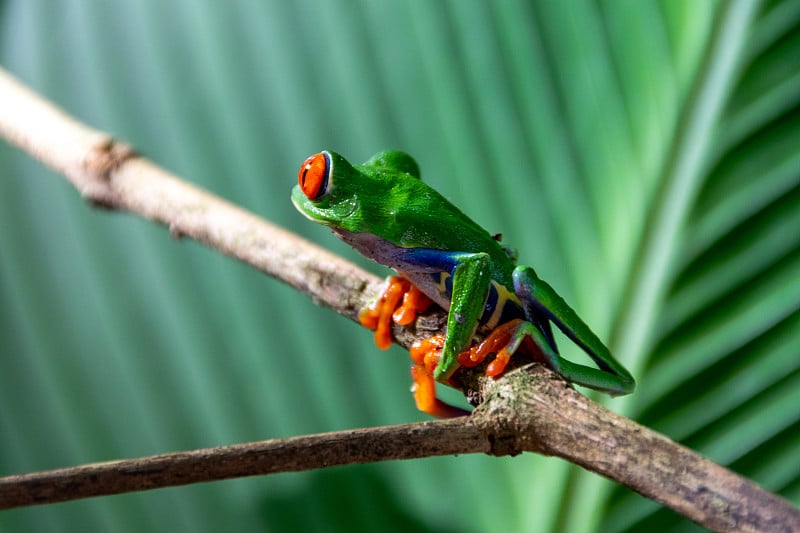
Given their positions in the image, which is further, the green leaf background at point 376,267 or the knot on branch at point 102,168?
the green leaf background at point 376,267

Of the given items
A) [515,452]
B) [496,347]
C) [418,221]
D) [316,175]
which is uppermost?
[316,175]

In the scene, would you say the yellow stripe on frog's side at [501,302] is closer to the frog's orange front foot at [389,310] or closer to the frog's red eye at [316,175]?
the frog's orange front foot at [389,310]

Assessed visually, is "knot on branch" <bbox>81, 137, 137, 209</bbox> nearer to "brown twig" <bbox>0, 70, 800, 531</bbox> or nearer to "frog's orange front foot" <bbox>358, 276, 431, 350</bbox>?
"frog's orange front foot" <bbox>358, 276, 431, 350</bbox>

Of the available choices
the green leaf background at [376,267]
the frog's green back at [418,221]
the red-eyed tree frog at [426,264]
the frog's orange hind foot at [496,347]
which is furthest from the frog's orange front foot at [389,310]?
the green leaf background at [376,267]

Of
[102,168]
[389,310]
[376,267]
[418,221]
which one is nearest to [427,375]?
[389,310]

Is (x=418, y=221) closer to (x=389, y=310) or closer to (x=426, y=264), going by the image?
(x=426, y=264)
